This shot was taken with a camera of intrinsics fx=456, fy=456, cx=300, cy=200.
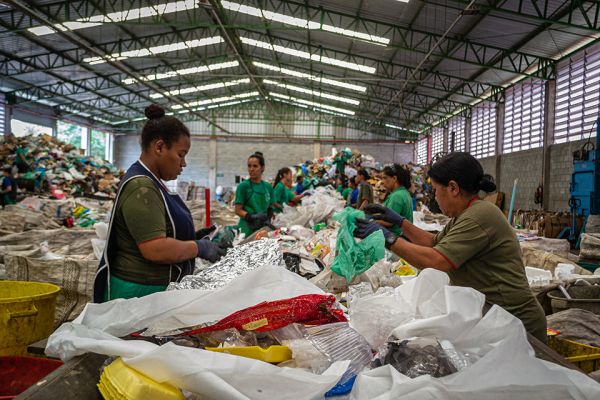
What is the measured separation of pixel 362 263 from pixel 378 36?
10540 millimetres

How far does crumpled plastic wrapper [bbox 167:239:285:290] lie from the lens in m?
1.57

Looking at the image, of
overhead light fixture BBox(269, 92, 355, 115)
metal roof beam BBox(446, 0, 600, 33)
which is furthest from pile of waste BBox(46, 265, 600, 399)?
overhead light fixture BBox(269, 92, 355, 115)

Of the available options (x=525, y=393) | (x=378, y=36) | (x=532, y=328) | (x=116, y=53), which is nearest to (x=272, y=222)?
(x=532, y=328)

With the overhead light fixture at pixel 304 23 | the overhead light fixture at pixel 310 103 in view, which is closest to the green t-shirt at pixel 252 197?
the overhead light fixture at pixel 304 23

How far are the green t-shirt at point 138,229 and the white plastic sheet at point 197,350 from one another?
0.65 metres

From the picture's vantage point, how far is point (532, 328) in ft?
6.75

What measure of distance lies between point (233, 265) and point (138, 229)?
40 cm

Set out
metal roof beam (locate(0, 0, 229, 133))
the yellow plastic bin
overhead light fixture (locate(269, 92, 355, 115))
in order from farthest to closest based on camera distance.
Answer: overhead light fixture (locate(269, 92, 355, 115))
metal roof beam (locate(0, 0, 229, 133))
the yellow plastic bin

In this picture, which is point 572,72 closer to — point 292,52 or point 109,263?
point 292,52

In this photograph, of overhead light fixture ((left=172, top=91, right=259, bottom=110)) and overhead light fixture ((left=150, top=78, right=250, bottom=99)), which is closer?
overhead light fixture ((left=150, top=78, right=250, bottom=99))

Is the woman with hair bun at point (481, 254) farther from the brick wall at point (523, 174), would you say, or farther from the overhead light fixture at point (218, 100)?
the overhead light fixture at point (218, 100)

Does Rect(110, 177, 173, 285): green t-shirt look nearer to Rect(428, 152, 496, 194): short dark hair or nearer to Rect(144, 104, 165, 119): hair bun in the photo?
Rect(144, 104, 165, 119): hair bun

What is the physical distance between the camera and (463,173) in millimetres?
2152

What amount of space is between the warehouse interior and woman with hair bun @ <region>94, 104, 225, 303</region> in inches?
0.8
